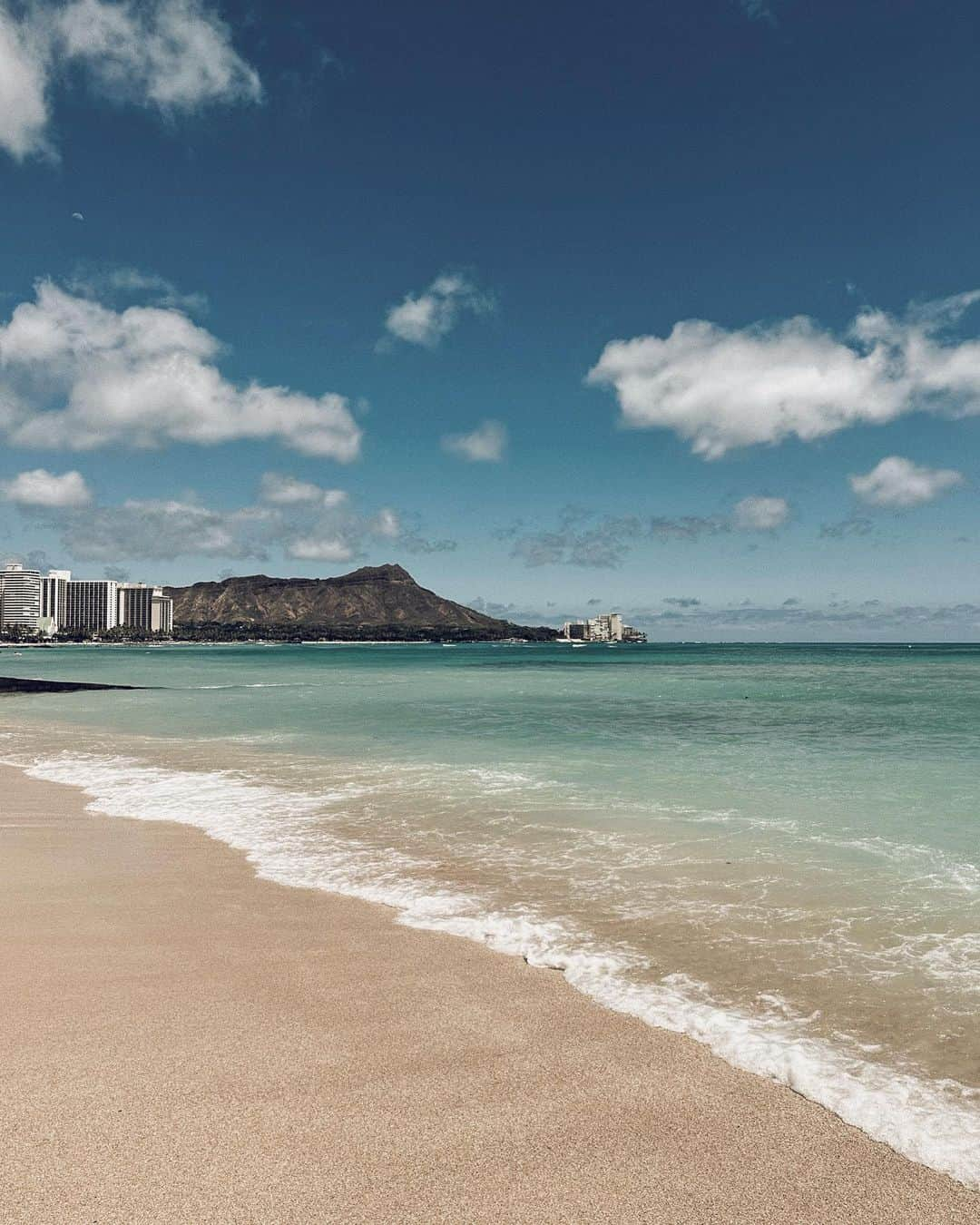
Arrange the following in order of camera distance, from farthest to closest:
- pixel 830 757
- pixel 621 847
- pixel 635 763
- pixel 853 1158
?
pixel 830 757 < pixel 635 763 < pixel 621 847 < pixel 853 1158

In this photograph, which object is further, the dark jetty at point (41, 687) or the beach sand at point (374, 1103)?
the dark jetty at point (41, 687)

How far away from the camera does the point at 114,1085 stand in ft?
12.9

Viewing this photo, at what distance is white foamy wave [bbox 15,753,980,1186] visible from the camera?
390 centimetres

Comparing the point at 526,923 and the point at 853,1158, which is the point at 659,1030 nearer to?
the point at 853,1158

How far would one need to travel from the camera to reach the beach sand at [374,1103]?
319cm

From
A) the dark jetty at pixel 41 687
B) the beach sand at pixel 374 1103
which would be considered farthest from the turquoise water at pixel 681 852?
the dark jetty at pixel 41 687

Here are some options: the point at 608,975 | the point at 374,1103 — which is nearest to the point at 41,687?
the point at 608,975

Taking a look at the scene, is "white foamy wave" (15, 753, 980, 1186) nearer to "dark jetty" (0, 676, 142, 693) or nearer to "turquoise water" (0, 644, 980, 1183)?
"turquoise water" (0, 644, 980, 1183)

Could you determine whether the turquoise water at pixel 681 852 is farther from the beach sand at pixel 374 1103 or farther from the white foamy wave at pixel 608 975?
the beach sand at pixel 374 1103

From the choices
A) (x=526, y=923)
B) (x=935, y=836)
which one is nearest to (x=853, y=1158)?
(x=526, y=923)

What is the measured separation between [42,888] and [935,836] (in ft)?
35.4

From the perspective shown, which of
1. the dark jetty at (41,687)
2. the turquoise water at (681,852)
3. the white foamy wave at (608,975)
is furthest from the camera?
the dark jetty at (41,687)

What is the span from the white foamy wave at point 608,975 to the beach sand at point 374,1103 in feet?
0.60

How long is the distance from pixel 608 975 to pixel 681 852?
13.0ft
